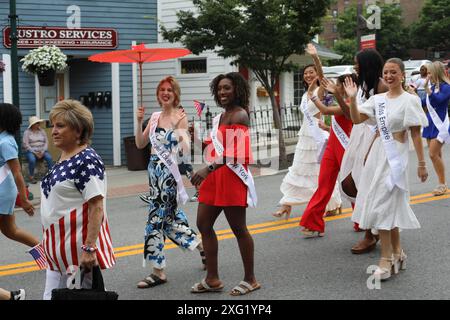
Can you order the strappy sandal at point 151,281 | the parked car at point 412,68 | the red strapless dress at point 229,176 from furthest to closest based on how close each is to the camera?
the parked car at point 412,68 < the strappy sandal at point 151,281 < the red strapless dress at point 229,176

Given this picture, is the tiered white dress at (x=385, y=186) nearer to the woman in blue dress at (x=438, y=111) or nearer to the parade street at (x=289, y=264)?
the parade street at (x=289, y=264)

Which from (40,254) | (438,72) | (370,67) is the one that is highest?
(438,72)

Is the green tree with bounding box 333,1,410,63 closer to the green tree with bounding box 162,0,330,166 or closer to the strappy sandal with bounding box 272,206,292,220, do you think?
the green tree with bounding box 162,0,330,166

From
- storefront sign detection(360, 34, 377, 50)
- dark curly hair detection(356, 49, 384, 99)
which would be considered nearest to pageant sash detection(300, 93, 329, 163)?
dark curly hair detection(356, 49, 384, 99)

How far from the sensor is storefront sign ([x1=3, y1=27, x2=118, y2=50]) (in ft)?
52.6

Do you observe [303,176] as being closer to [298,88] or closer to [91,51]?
[91,51]

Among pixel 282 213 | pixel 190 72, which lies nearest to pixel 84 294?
pixel 282 213

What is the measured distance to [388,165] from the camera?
5.75 meters

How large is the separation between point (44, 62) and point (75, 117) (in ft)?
37.8

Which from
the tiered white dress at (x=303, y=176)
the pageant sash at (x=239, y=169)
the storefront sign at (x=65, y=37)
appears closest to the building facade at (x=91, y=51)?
the storefront sign at (x=65, y=37)

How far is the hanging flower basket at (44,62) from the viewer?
15000 mm

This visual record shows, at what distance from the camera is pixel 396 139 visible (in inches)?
227

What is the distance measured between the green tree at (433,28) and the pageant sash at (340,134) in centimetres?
5610

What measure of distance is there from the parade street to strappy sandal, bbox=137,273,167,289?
0.19 feet
